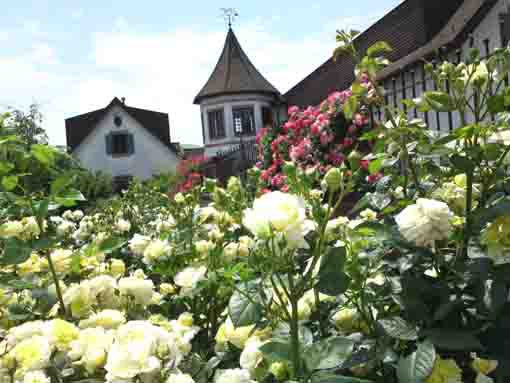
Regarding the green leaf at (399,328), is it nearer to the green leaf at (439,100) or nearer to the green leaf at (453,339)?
the green leaf at (453,339)

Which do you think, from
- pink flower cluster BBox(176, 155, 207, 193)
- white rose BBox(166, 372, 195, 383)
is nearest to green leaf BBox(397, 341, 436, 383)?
white rose BBox(166, 372, 195, 383)

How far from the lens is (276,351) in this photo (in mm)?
883

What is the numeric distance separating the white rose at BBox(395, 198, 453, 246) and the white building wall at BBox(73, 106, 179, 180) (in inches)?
1051

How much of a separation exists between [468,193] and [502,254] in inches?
A: 6.6

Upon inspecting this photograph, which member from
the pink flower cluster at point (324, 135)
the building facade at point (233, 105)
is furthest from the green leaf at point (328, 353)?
the building facade at point (233, 105)

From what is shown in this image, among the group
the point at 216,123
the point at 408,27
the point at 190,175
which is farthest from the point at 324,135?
the point at 216,123

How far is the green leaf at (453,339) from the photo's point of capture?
944 millimetres

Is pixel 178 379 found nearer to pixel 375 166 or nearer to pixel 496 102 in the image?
pixel 375 166

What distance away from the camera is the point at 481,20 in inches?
308

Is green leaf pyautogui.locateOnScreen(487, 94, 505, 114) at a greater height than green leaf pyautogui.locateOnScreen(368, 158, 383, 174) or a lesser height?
greater

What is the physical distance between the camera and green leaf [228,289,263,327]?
3.28 feet

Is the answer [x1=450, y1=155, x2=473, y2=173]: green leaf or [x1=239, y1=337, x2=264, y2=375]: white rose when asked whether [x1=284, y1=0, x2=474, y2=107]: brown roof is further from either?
[x1=239, y1=337, x2=264, y2=375]: white rose

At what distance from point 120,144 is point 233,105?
22.9ft

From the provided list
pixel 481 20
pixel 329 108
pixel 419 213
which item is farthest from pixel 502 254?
pixel 481 20
